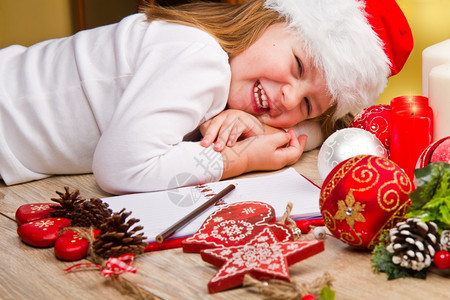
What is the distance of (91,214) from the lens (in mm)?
805

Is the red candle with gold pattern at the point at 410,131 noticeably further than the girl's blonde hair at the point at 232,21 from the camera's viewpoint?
No

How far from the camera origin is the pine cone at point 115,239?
728 millimetres

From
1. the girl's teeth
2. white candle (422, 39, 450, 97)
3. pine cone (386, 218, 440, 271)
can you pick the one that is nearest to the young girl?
the girl's teeth

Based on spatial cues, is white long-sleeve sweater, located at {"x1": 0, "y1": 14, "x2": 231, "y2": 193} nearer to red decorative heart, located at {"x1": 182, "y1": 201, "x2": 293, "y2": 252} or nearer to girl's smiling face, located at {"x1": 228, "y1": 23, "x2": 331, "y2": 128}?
girl's smiling face, located at {"x1": 228, "y1": 23, "x2": 331, "y2": 128}

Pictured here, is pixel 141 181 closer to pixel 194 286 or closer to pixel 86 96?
pixel 86 96

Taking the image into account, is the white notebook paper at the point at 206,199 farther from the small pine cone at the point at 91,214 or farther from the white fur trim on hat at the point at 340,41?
the white fur trim on hat at the point at 340,41

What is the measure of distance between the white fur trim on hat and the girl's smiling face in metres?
0.02

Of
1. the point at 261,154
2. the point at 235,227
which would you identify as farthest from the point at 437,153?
the point at 261,154

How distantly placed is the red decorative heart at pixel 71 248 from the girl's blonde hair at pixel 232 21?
0.54m

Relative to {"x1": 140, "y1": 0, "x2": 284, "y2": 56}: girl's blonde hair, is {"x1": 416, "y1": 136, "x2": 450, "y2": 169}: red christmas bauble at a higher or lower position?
lower

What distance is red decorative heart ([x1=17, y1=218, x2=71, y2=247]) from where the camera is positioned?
2.59 ft

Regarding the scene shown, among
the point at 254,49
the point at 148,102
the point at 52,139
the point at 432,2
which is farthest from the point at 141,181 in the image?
the point at 432,2

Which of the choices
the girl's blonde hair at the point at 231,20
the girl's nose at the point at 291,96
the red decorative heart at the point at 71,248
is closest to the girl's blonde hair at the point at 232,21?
the girl's blonde hair at the point at 231,20

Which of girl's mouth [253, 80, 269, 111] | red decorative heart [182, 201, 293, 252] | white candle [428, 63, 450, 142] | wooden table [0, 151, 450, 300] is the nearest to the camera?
wooden table [0, 151, 450, 300]
